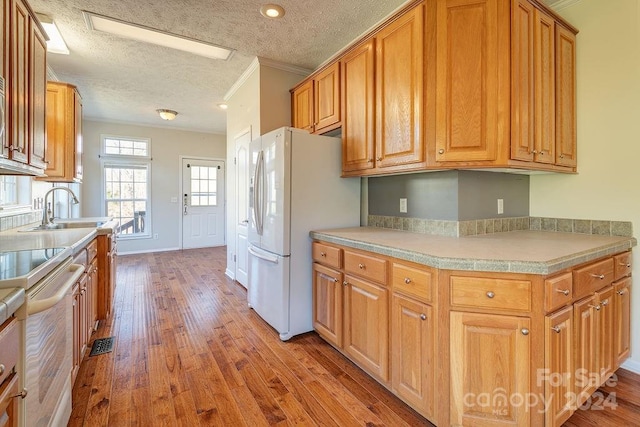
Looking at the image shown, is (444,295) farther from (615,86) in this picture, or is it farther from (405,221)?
(615,86)

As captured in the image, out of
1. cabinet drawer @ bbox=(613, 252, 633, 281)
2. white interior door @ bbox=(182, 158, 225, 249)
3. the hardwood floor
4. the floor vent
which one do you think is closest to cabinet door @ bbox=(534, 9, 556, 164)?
cabinet drawer @ bbox=(613, 252, 633, 281)

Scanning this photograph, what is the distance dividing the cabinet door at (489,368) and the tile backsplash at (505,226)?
789mm

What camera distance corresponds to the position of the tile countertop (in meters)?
1.38

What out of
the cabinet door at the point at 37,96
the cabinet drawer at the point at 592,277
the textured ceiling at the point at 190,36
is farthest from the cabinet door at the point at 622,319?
the cabinet door at the point at 37,96

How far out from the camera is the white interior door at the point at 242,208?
3822 millimetres

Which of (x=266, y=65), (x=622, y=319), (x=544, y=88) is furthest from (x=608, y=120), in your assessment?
(x=266, y=65)

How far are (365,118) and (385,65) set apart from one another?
1.32ft

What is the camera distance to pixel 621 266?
1.87 meters

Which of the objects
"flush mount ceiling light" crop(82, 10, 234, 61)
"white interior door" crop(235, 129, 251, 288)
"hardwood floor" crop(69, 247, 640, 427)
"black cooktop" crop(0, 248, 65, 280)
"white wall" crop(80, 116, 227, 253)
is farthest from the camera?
"white wall" crop(80, 116, 227, 253)

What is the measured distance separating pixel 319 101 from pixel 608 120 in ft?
7.37

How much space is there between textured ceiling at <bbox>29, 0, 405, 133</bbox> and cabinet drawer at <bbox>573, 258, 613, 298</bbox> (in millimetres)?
2232

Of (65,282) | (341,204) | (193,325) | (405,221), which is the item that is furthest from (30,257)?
(405,221)

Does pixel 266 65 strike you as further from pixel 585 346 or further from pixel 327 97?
pixel 585 346

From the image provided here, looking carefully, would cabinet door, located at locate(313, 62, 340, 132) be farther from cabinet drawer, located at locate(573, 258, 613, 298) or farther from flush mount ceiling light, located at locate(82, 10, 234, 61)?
cabinet drawer, located at locate(573, 258, 613, 298)
